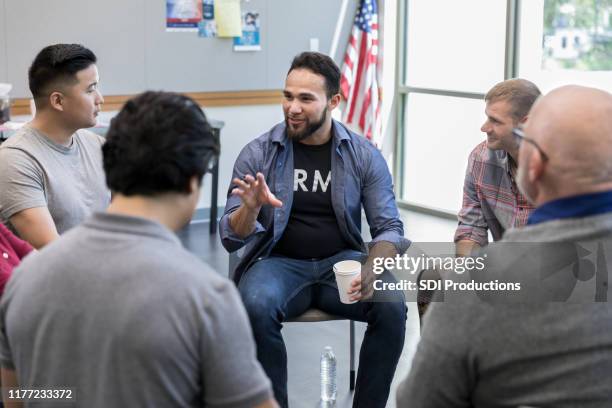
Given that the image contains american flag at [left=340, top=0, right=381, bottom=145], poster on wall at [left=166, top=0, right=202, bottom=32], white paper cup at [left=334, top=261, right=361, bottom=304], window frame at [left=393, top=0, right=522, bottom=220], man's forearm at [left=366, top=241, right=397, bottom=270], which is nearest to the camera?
white paper cup at [left=334, top=261, right=361, bottom=304]

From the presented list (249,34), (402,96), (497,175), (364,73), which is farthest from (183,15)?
(497,175)

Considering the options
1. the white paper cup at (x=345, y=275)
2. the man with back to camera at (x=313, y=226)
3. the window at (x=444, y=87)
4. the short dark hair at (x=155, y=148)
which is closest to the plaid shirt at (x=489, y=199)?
the man with back to camera at (x=313, y=226)

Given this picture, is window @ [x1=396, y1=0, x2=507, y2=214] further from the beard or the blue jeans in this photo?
the blue jeans

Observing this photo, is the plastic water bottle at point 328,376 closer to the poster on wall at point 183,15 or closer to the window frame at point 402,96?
the window frame at point 402,96

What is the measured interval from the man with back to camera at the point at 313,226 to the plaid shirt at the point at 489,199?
10.7 inches

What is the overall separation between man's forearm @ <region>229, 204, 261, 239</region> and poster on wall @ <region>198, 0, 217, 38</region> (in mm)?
3495

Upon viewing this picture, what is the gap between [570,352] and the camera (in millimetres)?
1313

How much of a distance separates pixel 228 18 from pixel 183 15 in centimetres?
35

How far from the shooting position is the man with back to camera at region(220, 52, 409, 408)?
9.09 ft

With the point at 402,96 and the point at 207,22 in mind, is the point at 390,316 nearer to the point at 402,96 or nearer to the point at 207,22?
the point at 207,22

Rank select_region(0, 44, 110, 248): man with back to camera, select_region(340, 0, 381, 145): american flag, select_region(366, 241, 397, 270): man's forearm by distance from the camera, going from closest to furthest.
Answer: select_region(0, 44, 110, 248): man with back to camera → select_region(366, 241, 397, 270): man's forearm → select_region(340, 0, 381, 145): american flag

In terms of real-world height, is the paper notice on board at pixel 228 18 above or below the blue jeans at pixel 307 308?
above

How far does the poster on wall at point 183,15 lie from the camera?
5889mm

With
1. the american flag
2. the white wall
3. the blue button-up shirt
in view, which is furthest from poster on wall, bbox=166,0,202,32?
the blue button-up shirt
